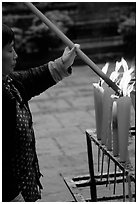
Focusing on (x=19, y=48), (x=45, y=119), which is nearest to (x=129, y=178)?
(x=45, y=119)

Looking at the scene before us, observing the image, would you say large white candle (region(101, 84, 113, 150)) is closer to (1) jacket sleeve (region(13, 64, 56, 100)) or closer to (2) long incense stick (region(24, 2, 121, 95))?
(2) long incense stick (region(24, 2, 121, 95))

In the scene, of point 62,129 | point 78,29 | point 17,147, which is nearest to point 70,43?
point 17,147

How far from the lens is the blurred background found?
31.1ft

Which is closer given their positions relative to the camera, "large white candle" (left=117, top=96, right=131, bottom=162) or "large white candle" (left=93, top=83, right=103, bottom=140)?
"large white candle" (left=117, top=96, right=131, bottom=162)

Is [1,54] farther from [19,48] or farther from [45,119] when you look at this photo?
[19,48]

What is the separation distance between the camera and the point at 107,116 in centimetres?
265

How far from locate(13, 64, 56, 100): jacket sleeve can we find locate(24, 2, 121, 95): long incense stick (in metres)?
0.32

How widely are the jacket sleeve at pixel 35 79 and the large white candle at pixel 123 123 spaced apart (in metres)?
0.49

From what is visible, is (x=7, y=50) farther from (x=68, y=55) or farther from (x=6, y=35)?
(x=68, y=55)

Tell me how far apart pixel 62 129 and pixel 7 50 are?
10.8 feet

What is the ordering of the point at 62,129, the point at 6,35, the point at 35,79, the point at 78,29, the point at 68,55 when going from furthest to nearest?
the point at 78,29, the point at 62,129, the point at 35,79, the point at 68,55, the point at 6,35

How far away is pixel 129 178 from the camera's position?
2.41 m

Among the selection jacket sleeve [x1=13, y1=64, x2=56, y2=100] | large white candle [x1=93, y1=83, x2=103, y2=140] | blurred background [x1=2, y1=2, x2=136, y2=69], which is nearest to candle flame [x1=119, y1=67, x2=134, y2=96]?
large white candle [x1=93, y1=83, x2=103, y2=140]

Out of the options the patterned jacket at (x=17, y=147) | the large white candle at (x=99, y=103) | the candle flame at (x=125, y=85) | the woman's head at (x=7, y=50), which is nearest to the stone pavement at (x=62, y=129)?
the large white candle at (x=99, y=103)
